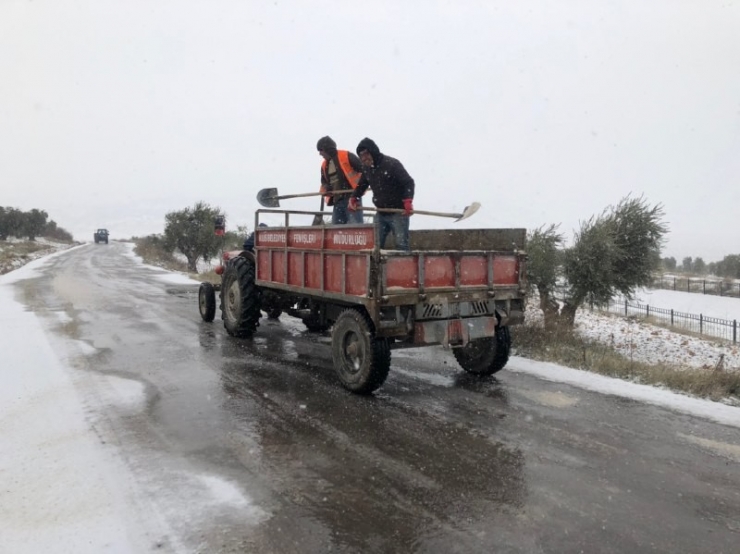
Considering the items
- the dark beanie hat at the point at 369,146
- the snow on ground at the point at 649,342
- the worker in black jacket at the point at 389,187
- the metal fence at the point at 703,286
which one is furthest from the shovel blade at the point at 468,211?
the metal fence at the point at 703,286

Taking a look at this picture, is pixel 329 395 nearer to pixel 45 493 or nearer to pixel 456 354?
pixel 456 354

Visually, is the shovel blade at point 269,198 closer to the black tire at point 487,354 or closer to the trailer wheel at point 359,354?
the trailer wheel at point 359,354

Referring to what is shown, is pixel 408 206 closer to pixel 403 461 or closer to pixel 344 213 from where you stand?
pixel 344 213

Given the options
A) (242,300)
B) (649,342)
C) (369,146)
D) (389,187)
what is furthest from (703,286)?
(369,146)

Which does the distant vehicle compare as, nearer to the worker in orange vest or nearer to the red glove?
the worker in orange vest

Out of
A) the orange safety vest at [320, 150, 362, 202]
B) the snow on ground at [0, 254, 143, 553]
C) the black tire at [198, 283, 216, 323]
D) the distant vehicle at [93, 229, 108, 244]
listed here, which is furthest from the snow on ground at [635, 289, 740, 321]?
the distant vehicle at [93, 229, 108, 244]

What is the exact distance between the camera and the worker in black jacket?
6.33 m

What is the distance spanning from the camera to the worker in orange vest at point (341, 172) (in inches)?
306

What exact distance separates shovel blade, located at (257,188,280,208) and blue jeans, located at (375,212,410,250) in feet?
8.93

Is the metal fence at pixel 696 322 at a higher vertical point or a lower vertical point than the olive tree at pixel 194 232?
lower

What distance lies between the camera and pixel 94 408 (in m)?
5.34

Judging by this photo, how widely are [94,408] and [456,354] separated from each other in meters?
4.23

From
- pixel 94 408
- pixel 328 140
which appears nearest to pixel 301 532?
pixel 94 408

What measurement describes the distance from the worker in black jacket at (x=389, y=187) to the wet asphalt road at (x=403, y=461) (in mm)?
1807
